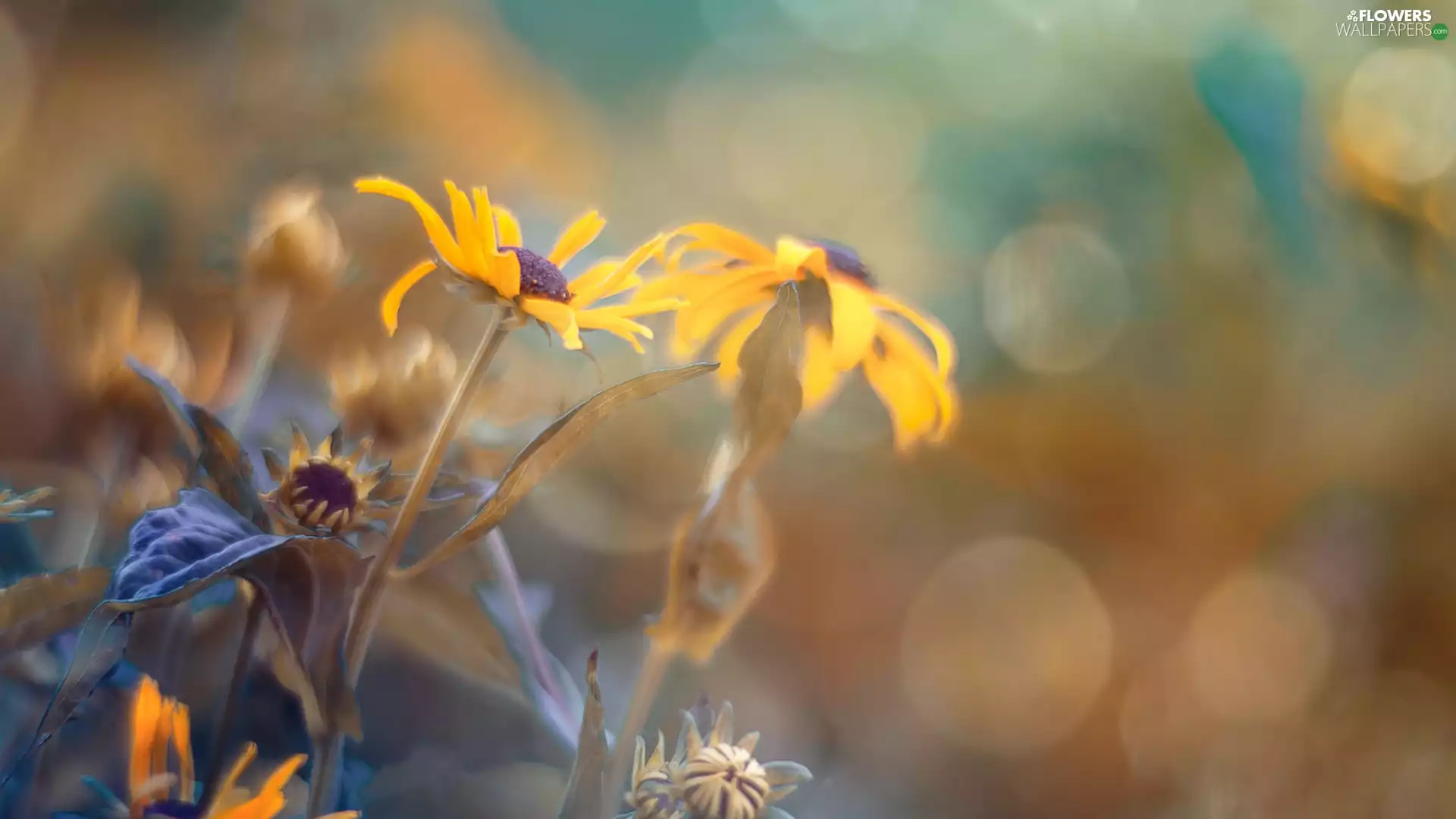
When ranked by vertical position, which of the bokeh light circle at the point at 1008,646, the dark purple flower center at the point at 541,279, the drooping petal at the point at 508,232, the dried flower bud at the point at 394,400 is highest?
the drooping petal at the point at 508,232

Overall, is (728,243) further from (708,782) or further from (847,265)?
(708,782)

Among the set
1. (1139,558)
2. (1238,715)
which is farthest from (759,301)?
(1238,715)

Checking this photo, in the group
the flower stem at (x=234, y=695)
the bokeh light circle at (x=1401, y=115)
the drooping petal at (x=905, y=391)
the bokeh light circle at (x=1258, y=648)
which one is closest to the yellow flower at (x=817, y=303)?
the drooping petal at (x=905, y=391)

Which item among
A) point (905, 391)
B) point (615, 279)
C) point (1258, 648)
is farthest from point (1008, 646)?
point (615, 279)

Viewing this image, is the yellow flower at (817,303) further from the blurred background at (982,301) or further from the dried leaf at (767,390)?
the blurred background at (982,301)

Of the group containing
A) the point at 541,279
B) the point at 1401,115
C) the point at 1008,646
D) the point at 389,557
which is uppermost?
the point at 1401,115

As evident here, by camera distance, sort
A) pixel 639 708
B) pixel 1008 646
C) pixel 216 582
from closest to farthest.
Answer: pixel 216 582
pixel 639 708
pixel 1008 646

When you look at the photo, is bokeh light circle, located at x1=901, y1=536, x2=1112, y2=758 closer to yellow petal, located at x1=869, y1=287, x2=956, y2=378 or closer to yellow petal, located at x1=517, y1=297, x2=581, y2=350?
yellow petal, located at x1=869, y1=287, x2=956, y2=378

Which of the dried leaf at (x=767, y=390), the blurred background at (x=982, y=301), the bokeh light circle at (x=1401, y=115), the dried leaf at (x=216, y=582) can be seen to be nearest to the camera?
the dried leaf at (x=216, y=582)
